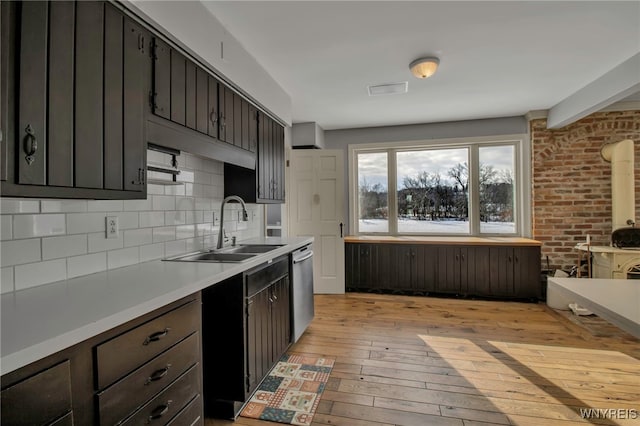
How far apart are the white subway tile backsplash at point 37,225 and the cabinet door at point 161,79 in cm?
68

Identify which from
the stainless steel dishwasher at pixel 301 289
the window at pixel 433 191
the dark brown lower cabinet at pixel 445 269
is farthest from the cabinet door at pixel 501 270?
the stainless steel dishwasher at pixel 301 289

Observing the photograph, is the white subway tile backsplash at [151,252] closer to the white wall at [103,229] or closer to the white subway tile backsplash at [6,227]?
the white wall at [103,229]

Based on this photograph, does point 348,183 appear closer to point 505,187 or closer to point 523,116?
point 505,187

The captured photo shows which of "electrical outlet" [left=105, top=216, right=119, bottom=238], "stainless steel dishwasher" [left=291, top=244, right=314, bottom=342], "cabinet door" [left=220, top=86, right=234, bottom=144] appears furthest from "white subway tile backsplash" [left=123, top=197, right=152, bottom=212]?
"stainless steel dishwasher" [left=291, top=244, right=314, bottom=342]

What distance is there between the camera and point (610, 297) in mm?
1247

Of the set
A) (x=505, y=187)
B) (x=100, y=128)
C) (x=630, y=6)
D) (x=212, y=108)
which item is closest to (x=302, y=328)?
(x=212, y=108)

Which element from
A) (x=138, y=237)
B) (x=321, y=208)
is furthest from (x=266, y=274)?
(x=321, y=208)

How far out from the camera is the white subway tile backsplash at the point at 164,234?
6.57 ft

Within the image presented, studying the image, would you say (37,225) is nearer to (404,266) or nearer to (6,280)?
(6,280)

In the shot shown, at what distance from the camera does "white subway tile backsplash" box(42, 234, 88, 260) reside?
53.9 inches

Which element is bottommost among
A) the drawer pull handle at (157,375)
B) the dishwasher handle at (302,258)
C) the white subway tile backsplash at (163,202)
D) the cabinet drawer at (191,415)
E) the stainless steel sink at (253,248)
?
the cabinet drawer at (191,415)

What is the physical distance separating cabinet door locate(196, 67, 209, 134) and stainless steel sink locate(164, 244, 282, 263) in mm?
849

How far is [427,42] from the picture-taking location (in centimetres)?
243

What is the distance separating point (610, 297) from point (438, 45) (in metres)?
2.06
